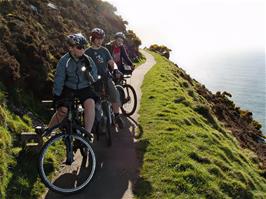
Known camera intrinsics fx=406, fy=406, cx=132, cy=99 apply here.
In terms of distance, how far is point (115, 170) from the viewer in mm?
10250

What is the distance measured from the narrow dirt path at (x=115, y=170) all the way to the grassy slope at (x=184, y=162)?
298 millimetres

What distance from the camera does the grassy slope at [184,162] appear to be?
9945 millimetres

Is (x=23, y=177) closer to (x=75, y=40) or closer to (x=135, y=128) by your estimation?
(x=75, y=40)

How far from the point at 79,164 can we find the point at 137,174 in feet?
4.82

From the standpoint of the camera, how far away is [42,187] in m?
8.80

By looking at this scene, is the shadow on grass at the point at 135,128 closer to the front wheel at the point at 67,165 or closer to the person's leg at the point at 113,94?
the person's leg at the point at 113,94

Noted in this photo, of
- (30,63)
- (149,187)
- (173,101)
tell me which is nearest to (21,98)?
(30,63)

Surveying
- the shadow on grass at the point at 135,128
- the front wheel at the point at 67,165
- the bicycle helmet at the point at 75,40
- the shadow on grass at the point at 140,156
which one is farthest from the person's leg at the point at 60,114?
the shadow on grass at the point at 135,128

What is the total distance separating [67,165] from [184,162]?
3494 mm

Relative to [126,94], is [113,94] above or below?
below

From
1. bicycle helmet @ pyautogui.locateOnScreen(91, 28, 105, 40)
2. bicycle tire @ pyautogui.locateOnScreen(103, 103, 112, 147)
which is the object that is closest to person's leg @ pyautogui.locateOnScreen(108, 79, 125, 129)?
bicycle tire @ pyautogui.locateOnScreen(103, 103, 112, 147)

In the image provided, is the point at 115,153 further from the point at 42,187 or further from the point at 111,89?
the point at 42,187

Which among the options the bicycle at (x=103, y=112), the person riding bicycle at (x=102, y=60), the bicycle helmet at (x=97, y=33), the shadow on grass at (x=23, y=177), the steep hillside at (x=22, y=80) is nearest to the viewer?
the shadow on grass at (x=23, y=177)

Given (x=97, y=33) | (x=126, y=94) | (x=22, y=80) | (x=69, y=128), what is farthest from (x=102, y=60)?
(x=126, y=94)
